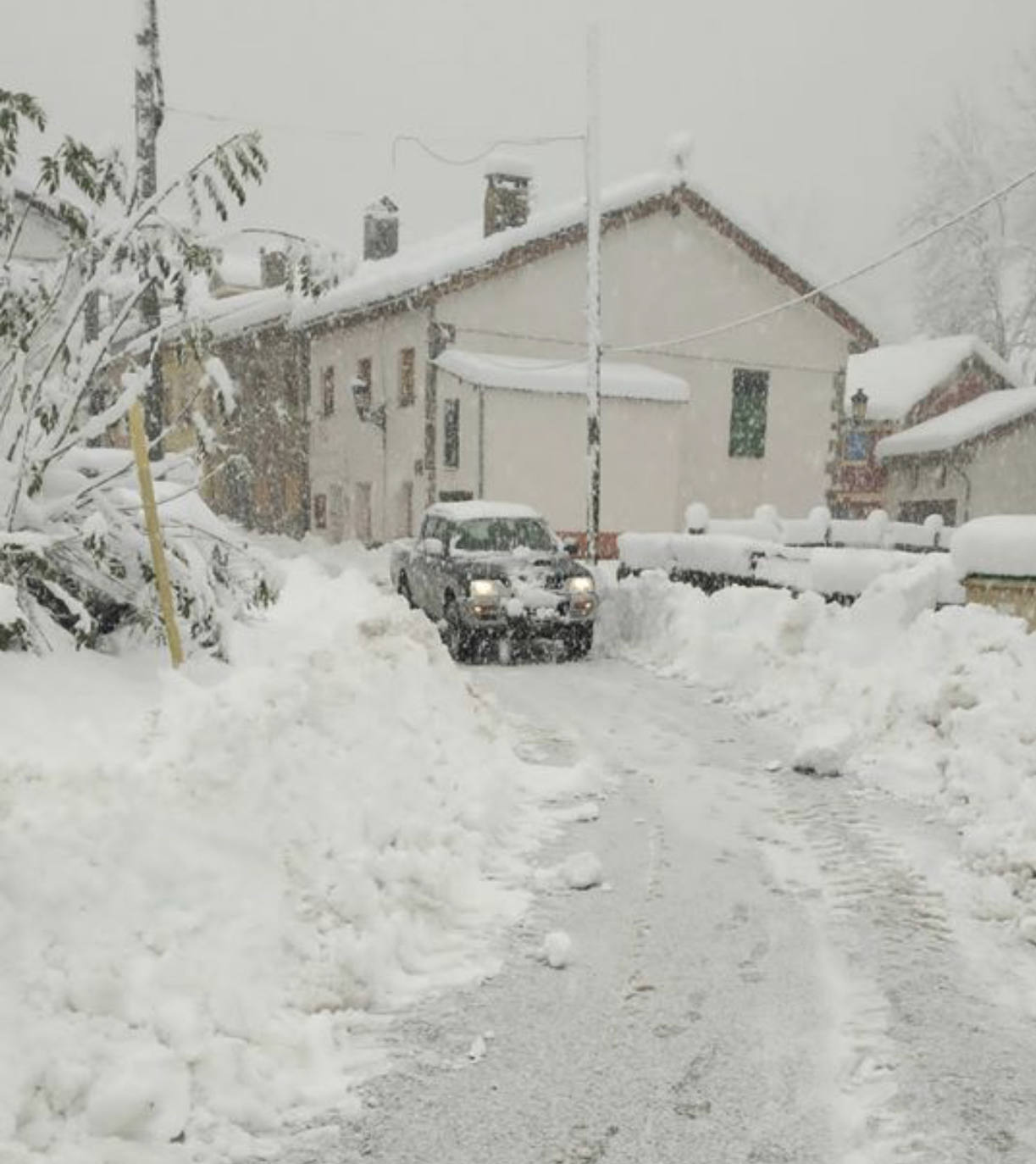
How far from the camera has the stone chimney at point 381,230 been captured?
35.0 metres

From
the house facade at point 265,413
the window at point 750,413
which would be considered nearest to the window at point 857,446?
the window at point 750,413

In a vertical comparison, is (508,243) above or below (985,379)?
above

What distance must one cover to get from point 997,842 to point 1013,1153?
276cm

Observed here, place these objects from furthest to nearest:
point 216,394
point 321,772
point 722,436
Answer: point 722,436 < point 216,394 < point 321,772

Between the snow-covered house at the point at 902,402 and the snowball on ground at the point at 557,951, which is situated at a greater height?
the snow-covered house at the point at 902,402

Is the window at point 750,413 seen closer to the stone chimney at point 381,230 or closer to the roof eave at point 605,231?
the roof eave at point 605,231

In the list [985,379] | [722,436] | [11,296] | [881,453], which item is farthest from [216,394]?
[985,379]

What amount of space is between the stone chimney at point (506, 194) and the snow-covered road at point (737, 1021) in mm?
22595

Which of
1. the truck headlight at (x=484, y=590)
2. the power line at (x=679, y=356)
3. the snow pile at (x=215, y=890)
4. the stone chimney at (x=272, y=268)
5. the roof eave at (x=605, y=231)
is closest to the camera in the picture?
the snow pile at (x=215, y=890)

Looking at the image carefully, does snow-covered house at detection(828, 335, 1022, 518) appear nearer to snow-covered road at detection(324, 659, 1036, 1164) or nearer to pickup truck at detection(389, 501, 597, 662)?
pickup truck at detection(389, 501, 597, 662)

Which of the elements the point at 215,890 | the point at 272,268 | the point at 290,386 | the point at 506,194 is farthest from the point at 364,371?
the point at 215,890

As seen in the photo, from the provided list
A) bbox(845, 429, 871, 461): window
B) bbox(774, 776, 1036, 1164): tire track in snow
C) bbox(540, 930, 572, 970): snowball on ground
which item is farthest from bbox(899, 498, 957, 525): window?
bbox(540, 930, 572, 970): snowball on ground

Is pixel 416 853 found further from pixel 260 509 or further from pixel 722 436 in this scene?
pixel 260 509

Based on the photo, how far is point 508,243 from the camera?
24.7 m
